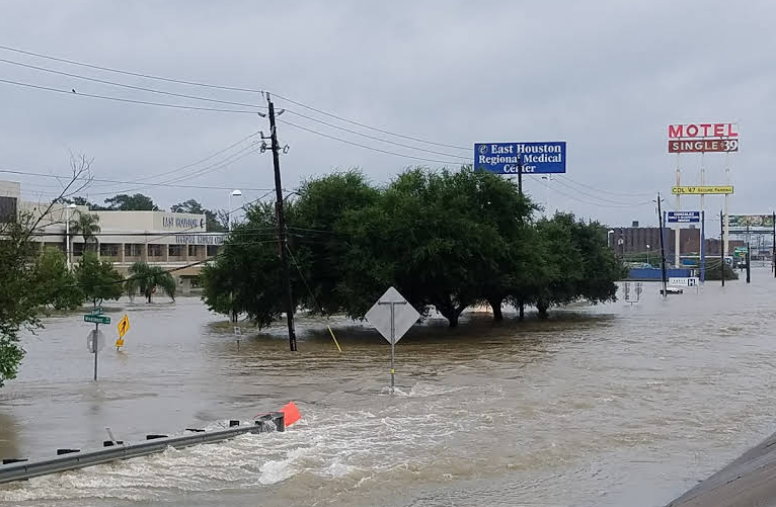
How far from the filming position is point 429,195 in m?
48.3

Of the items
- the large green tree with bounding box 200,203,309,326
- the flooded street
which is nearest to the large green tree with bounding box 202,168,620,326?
the large green tree with bounding box 200,203,309,326

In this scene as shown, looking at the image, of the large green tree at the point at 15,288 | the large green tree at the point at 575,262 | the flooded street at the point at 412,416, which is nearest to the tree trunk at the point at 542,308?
the large green tree at the point at 575,262

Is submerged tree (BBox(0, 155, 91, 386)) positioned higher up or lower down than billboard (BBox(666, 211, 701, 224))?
lower down

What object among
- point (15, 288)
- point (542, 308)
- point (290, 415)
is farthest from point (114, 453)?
point (542, 308)

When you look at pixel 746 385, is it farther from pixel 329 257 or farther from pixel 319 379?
pixel 329 257

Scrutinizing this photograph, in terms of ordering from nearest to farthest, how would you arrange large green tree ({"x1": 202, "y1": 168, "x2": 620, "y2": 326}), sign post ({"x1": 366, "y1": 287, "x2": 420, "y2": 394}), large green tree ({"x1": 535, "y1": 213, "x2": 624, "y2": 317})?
sign post ({"x1": 366, "y1": 287, "x2": 420, "y2": 394}) < large green tree ({"x1": 202, "y1": 168, "x2": 620, "y2": 326}) < large green tree ({"x1": 535, "y1": 213, "x2": 624, "y2": 317})

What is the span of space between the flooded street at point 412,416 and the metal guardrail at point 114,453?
0.17 metres

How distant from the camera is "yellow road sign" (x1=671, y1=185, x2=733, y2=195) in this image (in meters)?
128

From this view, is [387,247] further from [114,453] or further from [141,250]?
[141,250]

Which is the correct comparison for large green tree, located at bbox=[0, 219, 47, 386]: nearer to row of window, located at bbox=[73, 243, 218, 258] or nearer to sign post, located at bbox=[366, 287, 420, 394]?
sign post, located at bbox=[366, 287, 420, 394]

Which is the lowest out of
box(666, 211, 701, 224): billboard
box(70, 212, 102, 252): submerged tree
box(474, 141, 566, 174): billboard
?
box(70, 212, 102, 252): submerged tree

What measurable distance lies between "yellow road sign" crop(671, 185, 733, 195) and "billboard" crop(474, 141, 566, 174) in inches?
2578

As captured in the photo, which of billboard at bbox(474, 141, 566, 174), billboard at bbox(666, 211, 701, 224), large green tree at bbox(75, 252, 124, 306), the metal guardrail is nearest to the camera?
the metal guardrail

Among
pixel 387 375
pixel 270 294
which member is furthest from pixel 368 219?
pixel 387 375
